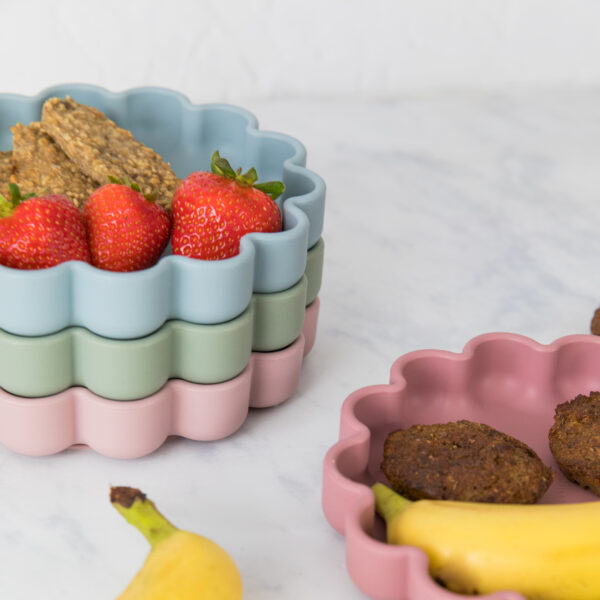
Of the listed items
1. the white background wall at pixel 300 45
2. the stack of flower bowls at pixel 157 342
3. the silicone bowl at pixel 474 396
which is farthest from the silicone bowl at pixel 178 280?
the white background wall at pixel 300 45

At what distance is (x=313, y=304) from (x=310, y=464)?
206 mm

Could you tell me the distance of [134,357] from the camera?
109 centimetres

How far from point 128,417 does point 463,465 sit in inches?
13.2

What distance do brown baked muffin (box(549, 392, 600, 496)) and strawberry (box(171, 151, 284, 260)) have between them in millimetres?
361

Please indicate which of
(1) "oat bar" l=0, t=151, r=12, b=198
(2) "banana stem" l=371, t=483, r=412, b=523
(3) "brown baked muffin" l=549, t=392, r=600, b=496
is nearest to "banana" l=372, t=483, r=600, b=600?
(2) "banana stem" l=371, t=483, r=412, b=523

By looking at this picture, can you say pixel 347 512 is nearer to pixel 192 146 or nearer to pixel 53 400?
pixel 53 400

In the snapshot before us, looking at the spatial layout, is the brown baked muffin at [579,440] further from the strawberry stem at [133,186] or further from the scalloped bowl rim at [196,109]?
the strawberry stem at [133,186]

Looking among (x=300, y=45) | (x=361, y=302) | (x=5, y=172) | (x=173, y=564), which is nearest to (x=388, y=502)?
(x=173, y=564)

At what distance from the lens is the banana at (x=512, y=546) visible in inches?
36.6

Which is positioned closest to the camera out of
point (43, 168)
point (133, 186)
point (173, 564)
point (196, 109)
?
point (173, 564)

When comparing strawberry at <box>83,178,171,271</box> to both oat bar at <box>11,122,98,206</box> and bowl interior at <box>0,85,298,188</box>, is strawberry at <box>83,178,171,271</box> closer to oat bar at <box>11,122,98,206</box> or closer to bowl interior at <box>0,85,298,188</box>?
oat bar at <box>11,122,98,206</box>

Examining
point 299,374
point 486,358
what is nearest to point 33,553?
point 299,374

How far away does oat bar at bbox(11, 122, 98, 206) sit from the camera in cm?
126

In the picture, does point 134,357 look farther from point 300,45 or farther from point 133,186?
point 300,45
